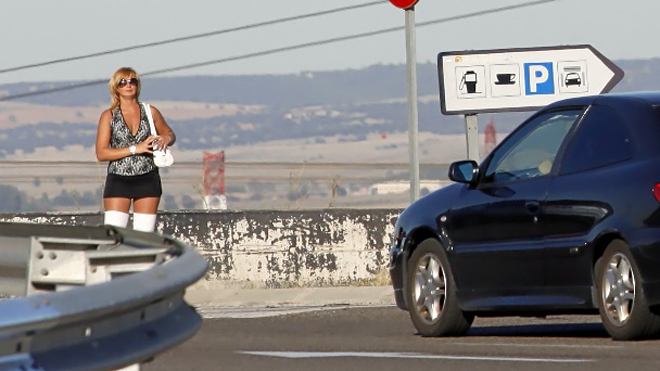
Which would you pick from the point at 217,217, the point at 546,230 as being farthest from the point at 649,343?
the point at 217,217

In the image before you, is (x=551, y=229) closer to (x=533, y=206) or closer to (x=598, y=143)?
(x=533, y=206)

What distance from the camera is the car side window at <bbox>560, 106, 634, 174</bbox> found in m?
11.8

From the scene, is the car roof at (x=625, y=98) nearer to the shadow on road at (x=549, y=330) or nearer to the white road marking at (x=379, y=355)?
the shadow on road at (x=549, y=330)

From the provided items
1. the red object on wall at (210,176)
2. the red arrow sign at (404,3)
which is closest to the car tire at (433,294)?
the red arrow sign at (404,3)

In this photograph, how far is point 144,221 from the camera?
1306 cm

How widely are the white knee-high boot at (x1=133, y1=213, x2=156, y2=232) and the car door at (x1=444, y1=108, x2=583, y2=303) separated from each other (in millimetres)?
1877

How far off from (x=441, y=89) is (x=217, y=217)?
2580mm

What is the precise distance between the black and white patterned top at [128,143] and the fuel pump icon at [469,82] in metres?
7.56

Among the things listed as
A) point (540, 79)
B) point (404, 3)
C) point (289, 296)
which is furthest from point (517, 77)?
point (289, 296)

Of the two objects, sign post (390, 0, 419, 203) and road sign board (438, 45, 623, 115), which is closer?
road sign board (438, 45, 623, 115)

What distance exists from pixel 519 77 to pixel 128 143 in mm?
8120

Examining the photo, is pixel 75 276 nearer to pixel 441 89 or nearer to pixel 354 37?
pixel 441 89

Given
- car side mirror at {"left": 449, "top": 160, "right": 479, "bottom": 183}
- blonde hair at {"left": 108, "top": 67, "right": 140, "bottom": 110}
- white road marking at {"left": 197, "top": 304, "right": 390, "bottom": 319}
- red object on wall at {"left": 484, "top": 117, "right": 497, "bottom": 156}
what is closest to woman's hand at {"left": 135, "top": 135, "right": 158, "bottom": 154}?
blonde hair at {"left": 108, "top": 67, "right": 140, "bottom": 110}

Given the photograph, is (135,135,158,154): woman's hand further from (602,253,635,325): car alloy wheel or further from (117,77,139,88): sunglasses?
(602,253,635,325): car alloy wheel
